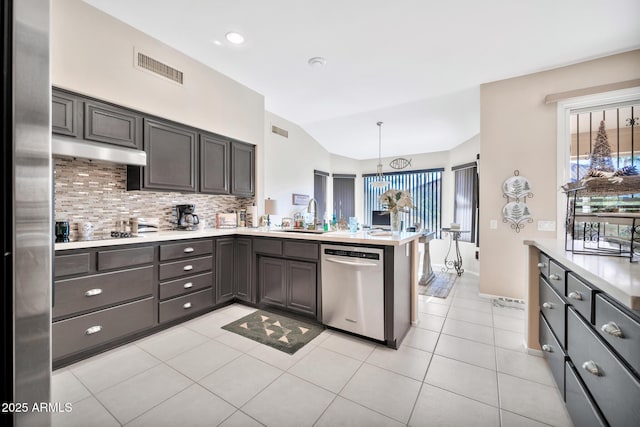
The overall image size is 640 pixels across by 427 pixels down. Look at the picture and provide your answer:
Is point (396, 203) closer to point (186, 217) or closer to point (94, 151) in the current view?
point (186, 217)

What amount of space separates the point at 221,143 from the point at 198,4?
1.55 meters

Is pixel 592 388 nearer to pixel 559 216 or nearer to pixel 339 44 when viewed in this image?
pixel 559 216

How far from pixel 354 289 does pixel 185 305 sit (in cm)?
182

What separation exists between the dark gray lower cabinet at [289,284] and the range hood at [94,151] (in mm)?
1615

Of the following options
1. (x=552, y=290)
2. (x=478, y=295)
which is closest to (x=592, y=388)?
(x=552, y=290)

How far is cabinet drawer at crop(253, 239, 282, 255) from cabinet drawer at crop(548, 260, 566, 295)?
→ 7.51ft

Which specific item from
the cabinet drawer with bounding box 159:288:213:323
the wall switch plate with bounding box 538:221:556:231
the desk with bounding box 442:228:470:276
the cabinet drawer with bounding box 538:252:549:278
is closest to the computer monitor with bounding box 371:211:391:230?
the desk with bounding box 442:228:470:276

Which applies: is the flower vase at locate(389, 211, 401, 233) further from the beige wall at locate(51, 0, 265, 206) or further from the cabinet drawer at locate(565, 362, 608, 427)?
the beige wall at locate(51, 0, 265, 206)

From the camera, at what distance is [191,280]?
287 cm

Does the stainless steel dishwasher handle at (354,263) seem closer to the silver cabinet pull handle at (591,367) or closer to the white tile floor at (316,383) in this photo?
the white tile floor at (316,383)

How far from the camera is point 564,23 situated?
2.53 meters

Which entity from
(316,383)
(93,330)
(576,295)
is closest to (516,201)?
(576,295)

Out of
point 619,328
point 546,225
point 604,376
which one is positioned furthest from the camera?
point 546,225

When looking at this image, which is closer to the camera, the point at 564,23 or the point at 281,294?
the point at 564,23
